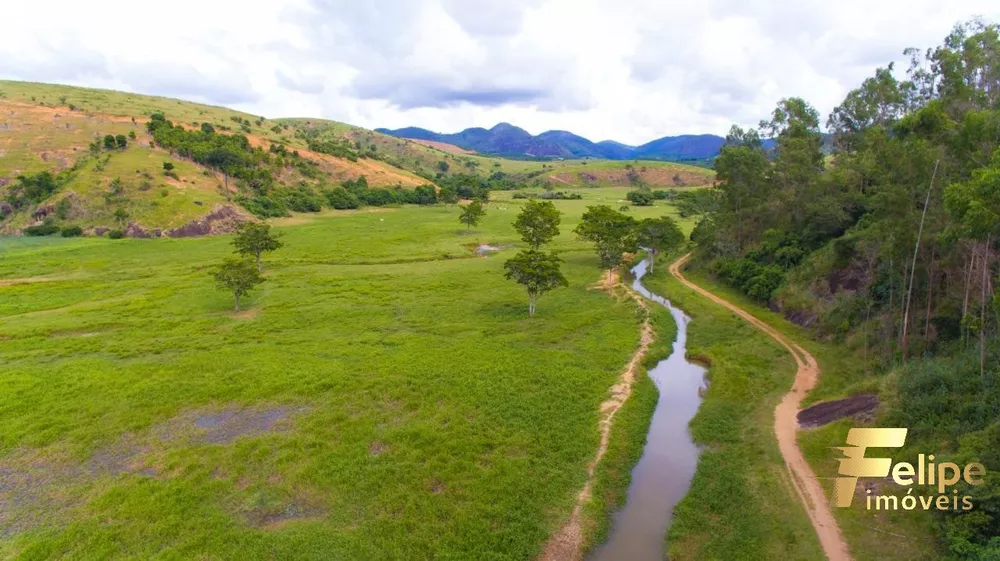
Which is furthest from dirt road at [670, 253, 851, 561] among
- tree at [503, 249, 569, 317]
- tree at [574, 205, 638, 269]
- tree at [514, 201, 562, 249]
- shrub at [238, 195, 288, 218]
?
shrub at [238, 195, 288, 218]

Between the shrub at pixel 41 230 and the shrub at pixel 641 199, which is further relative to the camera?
the shrub at pixel 641 199

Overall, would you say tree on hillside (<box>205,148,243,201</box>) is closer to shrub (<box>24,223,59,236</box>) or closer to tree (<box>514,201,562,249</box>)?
shrub (<box>24,223,59,236</box>)

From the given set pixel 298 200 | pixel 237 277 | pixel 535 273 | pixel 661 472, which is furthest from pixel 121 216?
pixel 661 472

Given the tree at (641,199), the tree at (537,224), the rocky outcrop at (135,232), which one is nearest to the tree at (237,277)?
the tree at (537,224)

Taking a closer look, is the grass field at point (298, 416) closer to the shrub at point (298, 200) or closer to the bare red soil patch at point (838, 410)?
the bare red soil patch at point (838, 410)

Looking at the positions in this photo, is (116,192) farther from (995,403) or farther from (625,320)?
(995,403)

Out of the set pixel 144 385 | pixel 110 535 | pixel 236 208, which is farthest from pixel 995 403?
pixel 236 208
